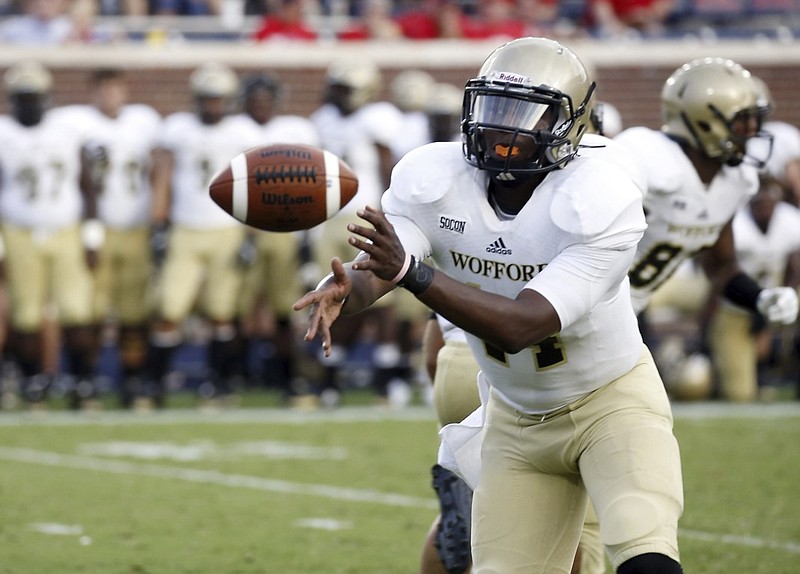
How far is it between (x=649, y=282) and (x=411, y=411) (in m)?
4.56

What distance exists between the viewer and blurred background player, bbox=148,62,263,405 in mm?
9586

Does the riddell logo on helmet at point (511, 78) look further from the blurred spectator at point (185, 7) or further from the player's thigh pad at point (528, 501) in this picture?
the blurred spectator at point (185, 7)

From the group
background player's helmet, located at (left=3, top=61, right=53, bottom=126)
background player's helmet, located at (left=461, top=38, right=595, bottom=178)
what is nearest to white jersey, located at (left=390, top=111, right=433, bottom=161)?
background player's helmet, located at (left=3, top=61, right=53, bottom=126)

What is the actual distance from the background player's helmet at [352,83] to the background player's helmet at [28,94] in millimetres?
1844

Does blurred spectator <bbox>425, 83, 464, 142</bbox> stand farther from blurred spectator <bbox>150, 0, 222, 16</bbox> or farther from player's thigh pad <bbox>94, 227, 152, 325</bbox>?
blurred spectator <bbox>150, 0, 222, 16</bbox>

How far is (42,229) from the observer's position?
9.47 meters

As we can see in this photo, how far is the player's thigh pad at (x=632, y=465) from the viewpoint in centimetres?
325

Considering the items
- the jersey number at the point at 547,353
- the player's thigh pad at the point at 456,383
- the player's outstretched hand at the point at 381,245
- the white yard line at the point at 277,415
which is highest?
the player's outstretched hand at the point at 381,245

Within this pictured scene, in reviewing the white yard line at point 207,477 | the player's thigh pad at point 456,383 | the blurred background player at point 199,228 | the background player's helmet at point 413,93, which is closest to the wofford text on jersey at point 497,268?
the player's thigh pad at point 456,383

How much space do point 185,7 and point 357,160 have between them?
399 centimetres

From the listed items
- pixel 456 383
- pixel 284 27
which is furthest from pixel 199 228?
pixel 456 383

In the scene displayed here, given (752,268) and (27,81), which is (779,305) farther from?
(27,81)

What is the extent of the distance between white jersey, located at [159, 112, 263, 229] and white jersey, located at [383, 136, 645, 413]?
20.0ft

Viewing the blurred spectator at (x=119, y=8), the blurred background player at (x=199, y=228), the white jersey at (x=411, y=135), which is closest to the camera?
the blurred background player at (x=199, y=228)
